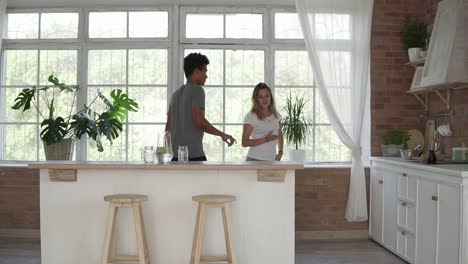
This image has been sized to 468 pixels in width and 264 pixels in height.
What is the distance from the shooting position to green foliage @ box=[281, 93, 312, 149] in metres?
5.14

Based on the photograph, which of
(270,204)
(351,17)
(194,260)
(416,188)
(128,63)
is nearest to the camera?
(194,260)

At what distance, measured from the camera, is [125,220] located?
340cm

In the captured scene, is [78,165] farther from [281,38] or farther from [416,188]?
[281,38]

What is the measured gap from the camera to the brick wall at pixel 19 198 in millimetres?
5164

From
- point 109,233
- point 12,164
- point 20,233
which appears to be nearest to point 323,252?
point 109,233

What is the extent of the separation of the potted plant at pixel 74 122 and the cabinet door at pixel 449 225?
3.14m

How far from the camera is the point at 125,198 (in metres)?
3.10

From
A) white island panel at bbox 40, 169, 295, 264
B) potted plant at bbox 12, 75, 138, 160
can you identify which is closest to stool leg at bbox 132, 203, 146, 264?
white island panel at bbox 40, 169, 295, 264

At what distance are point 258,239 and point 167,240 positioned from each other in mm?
652

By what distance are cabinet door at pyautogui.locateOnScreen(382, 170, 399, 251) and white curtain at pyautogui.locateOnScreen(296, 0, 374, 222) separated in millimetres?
493

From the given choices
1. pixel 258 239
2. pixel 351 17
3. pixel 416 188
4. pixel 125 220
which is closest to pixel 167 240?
pixel 125 220

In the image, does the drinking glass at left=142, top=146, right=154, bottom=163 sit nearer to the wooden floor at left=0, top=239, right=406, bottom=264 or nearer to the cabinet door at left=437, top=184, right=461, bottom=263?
the wooden floor at left=0, top=239, right=406, bottom=264

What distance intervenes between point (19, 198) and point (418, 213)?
407cm

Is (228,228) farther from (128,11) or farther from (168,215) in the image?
(128,11)
